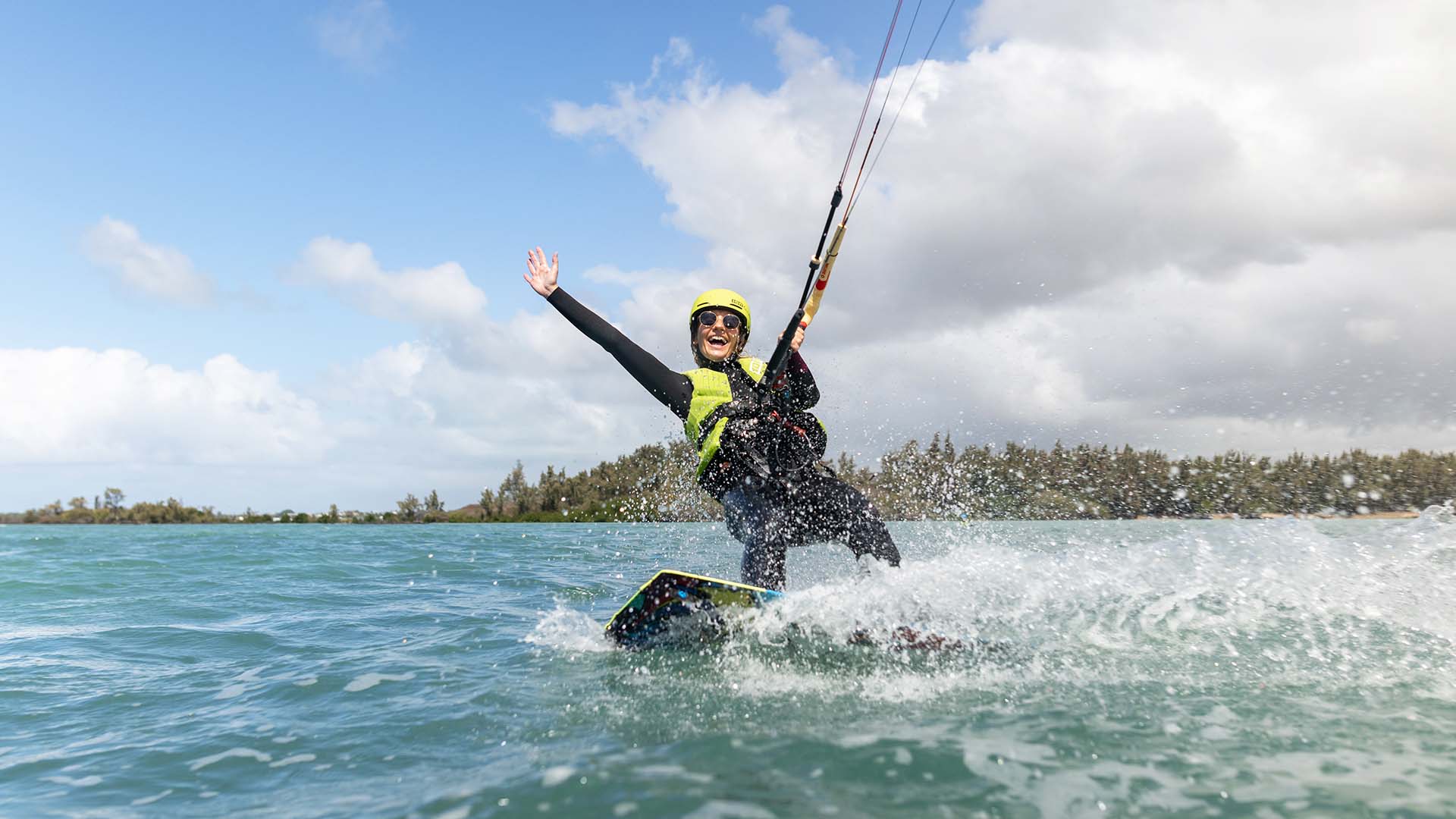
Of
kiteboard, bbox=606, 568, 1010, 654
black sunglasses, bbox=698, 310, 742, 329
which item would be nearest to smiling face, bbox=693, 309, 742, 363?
black sunglasses, bbox=698, 310, 742, 329

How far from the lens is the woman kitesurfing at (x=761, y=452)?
6.33 meters

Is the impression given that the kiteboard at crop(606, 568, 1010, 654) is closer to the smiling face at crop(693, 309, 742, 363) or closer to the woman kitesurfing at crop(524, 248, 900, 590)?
the woman kitesurfing at crop(524, 248, 900, 590)

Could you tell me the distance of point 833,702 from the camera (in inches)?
172

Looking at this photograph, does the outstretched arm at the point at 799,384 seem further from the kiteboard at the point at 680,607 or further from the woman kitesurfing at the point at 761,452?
the kiteboard at the point at 680,607

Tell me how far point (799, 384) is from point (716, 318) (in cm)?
100

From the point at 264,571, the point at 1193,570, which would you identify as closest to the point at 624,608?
the point at 1193,570

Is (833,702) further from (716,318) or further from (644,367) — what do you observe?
(716,318)

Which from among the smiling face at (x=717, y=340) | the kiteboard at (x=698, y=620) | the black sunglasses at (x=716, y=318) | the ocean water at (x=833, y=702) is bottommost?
the ocean water at (x=833, y=702)

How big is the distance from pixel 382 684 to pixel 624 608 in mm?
1865

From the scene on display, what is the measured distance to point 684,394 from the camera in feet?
21.4

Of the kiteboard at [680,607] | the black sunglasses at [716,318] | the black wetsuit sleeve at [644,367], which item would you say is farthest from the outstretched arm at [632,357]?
the kiteboard at [680,607]

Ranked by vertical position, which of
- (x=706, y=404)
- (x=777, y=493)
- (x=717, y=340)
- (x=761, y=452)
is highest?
(x=717, y=340)

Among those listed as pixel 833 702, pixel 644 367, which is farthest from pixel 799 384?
pixel 833 702

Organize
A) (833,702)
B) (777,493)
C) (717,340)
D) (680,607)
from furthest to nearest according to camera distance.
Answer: (717,340), (777,493), (680,607), (833,702)
